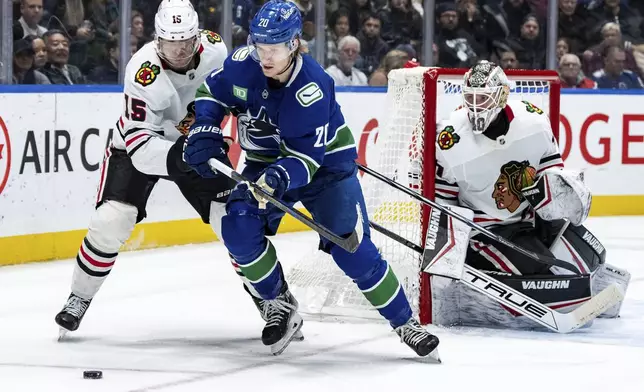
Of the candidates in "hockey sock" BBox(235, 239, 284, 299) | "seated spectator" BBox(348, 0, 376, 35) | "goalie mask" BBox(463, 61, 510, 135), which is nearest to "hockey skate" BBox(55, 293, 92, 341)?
"hockey sock" BBox(235, 239, 284, 299)

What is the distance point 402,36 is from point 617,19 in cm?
165

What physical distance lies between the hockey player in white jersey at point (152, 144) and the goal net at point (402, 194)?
2.06 feet

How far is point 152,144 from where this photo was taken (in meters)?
3.92

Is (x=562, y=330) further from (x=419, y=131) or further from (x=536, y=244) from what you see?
(x=419, y=131)

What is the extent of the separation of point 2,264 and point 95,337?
68.4 inches

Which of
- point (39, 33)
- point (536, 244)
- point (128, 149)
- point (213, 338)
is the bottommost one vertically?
point (213, 338)

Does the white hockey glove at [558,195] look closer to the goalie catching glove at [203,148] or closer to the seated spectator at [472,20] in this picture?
the goalie catching glove at [203,148]

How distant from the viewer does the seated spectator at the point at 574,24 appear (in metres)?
8.54

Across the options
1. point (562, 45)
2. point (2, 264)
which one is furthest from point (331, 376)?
point (562, 45)

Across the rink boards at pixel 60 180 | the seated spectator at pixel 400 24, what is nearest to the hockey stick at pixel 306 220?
the rink boards at pixel 60 180

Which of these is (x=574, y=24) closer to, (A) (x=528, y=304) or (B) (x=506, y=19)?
(B) (x=506, y=19)

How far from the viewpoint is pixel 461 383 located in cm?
352

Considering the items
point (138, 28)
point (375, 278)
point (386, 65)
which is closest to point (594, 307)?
point (375, 278)

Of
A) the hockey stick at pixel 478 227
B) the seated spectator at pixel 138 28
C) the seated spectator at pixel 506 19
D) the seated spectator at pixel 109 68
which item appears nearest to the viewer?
the hockey stick at pixel 478 227
